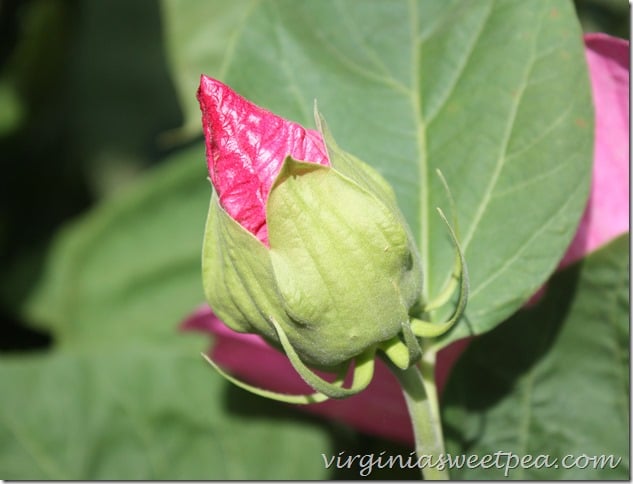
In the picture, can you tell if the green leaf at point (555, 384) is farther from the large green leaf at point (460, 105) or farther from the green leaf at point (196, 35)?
the green leaf at point (196, 35)

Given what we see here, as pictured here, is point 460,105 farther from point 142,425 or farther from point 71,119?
point 71,119

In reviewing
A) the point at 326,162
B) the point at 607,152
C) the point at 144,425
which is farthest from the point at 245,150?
the point at 144,425

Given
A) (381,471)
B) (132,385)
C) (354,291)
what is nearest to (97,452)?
(132,385)

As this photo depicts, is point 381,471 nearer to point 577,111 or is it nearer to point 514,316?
point 514,316

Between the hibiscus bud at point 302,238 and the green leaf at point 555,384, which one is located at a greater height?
the hibiscus bud at point 302,238

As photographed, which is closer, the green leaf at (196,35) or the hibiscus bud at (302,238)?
the hibiscus bud at (302,238)

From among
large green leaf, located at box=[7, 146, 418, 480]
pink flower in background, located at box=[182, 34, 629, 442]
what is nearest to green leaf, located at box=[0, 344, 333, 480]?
large green leaf, located at box=[7, 146, 418, 480]

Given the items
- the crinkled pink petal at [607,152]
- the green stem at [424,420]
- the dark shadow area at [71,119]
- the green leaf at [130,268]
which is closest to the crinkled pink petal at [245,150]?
the green stem at [424,420]
